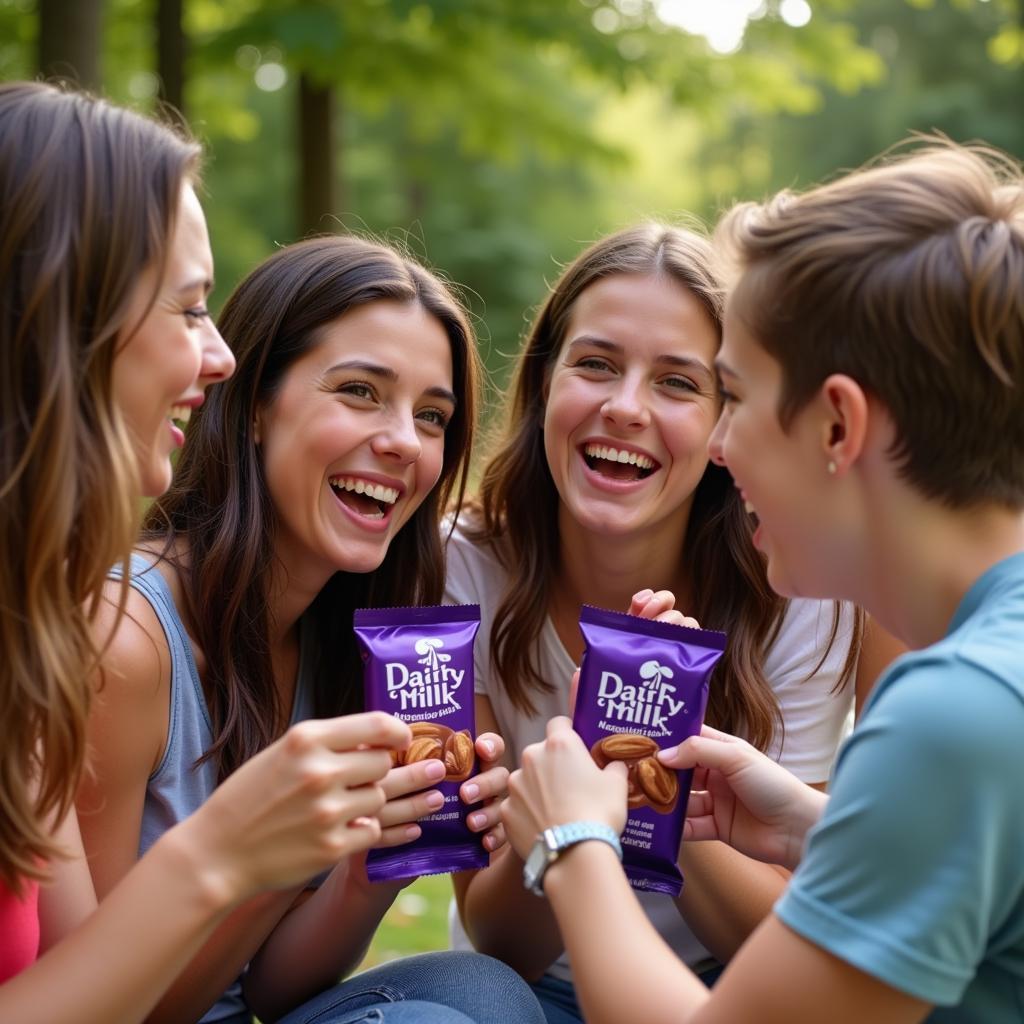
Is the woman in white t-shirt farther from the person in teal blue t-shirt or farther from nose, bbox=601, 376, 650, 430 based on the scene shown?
the person in teal blue t-shirt

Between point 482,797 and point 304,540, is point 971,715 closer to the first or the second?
point 482,797

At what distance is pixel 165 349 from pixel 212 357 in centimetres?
20

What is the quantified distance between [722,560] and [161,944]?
174 cm

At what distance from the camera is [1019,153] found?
18.7 m

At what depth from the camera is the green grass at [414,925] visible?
4711 mm

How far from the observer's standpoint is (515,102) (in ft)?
29.5

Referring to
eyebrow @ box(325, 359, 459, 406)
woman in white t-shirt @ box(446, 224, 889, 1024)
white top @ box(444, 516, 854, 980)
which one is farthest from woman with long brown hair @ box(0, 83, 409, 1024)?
white top @ box(444, 516, 854, 980)

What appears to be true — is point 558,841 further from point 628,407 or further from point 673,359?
point 673,359

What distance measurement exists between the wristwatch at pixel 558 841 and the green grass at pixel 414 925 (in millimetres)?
2739

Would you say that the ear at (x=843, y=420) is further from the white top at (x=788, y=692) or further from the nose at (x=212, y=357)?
the white top at (x=788, y=692)

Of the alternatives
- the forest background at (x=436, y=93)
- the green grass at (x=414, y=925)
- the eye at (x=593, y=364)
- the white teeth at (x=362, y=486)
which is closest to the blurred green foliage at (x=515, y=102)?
the forest background at (x=436, y=93)

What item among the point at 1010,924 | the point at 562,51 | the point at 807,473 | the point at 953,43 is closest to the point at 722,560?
the point at 807,473

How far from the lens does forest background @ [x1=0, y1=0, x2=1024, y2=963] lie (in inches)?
263

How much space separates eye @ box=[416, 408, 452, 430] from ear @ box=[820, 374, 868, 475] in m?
1.25
